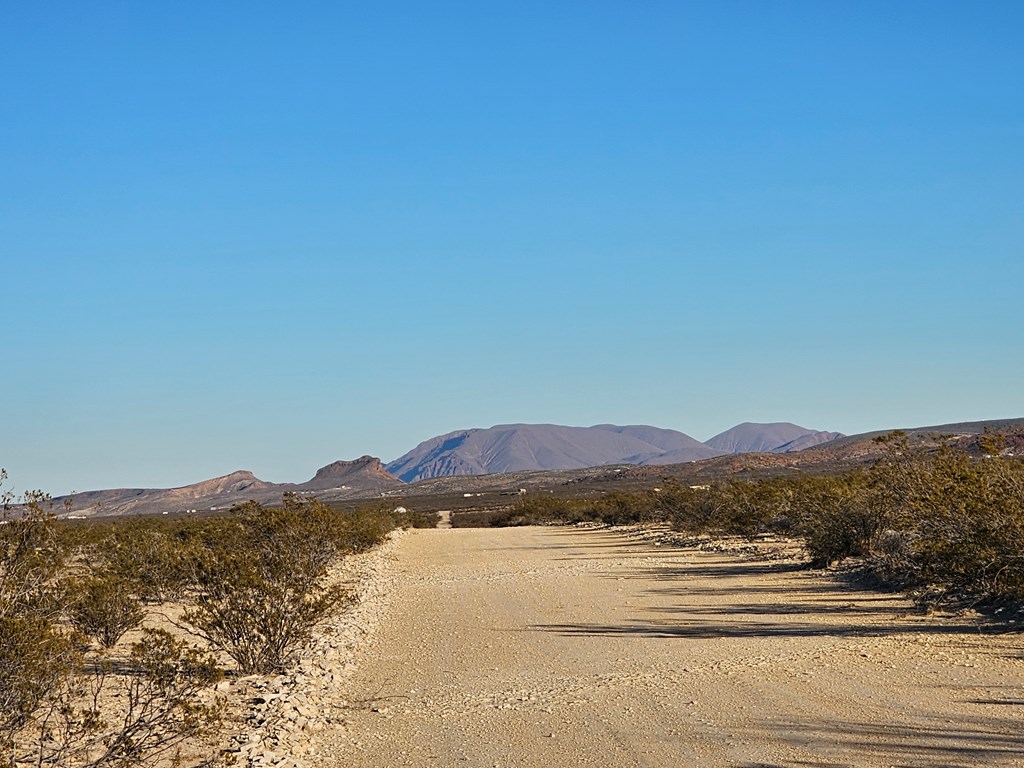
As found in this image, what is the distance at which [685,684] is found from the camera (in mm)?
11023

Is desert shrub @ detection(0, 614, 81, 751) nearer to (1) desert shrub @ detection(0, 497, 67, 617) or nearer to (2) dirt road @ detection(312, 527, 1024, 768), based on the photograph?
(1) desert shrub @ detection(0, 497, 67, 617)

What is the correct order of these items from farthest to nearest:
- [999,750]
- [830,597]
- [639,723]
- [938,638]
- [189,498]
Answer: [189,498] < [830,597] < [938,638] < [639,723] < [999,750]

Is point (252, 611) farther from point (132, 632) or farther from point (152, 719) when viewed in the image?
point (132, 632)

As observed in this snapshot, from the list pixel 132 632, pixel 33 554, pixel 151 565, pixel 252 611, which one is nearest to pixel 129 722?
pixel 33 554

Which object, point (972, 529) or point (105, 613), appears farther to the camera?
point (105, 613)

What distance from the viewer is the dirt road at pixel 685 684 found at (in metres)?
8.50

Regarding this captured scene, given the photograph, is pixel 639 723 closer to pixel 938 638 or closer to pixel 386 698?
pixel 386 698

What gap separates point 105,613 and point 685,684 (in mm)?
8698

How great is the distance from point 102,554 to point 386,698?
18.4 metres

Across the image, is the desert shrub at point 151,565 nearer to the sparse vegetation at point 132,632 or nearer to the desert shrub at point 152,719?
the sparse vegetation at point 132,632

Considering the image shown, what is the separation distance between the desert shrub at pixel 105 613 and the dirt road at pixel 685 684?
11.9ft

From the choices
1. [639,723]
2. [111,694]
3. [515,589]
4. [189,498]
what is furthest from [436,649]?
[189,498]

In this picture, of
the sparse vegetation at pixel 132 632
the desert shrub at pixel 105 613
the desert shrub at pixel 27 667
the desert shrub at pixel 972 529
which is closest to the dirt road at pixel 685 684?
the desert shrub at pixel 972 529

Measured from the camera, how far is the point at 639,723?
9.46 m
